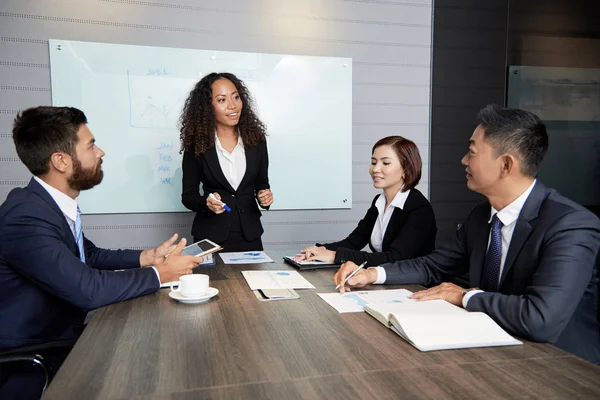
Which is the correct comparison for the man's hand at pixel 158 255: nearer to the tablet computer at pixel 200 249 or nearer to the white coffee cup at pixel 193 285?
the tablet computer at pixel 200 249

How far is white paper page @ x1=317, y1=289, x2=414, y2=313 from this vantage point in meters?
1.43

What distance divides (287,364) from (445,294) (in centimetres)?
65

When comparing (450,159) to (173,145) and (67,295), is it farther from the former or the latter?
(67,295)

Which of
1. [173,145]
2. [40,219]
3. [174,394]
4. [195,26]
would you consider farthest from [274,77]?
[174,394]

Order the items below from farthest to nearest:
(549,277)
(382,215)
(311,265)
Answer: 1. (382,215)
2. (311,265)
3. (549,277)

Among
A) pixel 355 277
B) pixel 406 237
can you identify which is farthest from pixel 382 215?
pixel 355 277

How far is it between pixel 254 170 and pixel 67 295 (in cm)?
140

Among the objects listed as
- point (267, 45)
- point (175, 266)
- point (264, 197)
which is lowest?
point (175, 266)

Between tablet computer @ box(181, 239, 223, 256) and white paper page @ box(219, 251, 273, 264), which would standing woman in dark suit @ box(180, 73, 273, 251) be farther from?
tablet computer @ box(181, 239, 223, 256)

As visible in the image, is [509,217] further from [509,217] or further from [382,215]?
[382,215]

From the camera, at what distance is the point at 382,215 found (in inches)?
92.3

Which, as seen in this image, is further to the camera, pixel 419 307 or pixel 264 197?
pixel 264 197

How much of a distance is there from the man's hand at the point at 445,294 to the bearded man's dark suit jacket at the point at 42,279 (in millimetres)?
848

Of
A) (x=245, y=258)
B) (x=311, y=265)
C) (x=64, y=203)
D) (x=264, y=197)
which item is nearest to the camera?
(x=64, y=203)
